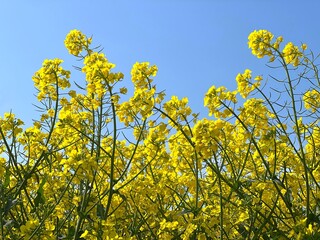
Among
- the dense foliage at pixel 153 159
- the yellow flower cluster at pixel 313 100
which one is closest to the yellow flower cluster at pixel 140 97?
the dense foliage at pixel 153 159

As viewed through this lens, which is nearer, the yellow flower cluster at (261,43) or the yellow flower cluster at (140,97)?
the yellow flower cluster at (140,97)

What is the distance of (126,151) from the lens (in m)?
4.52

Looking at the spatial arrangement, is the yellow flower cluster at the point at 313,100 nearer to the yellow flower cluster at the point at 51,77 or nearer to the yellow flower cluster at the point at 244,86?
the yellow flower cluster at the point at 244,86

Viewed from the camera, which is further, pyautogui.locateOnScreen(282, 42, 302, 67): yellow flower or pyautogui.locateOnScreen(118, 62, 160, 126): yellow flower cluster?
pyautogui.locateOnScreen(282, 42, 302, 67): yellow flower

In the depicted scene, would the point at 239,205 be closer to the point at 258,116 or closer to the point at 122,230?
the point at 258,116

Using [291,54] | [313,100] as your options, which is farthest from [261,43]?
[313,100]

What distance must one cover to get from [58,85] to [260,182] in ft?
5.27

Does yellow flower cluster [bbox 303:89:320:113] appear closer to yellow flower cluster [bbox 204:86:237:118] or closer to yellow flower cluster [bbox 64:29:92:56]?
yellow flower cluster [bbox 204:86:237:118]

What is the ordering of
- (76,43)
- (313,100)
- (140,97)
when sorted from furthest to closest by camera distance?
(313,100) < (76,43) < (140,97)

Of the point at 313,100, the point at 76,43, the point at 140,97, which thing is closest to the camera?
the point at 140,97

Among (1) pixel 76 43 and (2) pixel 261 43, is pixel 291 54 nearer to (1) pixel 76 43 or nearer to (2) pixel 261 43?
(2) pixel 261 43

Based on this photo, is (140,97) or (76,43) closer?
(140,97)

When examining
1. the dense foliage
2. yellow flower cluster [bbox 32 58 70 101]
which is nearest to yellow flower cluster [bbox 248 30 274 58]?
the dense foliage

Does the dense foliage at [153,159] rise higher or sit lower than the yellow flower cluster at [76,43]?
lower
